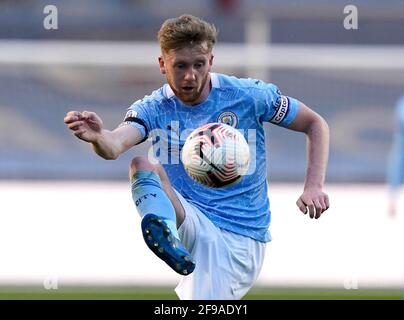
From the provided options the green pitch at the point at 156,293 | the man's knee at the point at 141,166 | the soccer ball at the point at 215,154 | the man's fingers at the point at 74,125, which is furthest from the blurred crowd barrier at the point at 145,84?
the man's fingers at the point at 74,125

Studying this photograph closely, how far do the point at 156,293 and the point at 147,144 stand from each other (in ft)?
7.94

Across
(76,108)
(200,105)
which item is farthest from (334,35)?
(200,105)

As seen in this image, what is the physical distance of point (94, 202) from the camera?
11.8 meters

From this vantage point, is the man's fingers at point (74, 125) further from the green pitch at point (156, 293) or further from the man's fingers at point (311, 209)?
the green pitch at point (156, 293)

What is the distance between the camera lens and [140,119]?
19.6ft

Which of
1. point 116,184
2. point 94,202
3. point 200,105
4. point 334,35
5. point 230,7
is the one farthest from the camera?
point 230,7

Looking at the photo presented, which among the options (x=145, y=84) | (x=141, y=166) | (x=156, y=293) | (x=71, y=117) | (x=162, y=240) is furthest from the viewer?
(x=145, y=84)

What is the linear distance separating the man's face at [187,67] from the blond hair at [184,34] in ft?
0.09

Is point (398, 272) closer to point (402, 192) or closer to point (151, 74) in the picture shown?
point (402, 192)

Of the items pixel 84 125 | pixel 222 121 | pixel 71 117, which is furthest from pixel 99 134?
pixel 222 121

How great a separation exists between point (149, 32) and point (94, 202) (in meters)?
3.77

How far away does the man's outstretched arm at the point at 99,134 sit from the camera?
17.4 ft

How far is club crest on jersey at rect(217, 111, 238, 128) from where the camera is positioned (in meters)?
6.07
